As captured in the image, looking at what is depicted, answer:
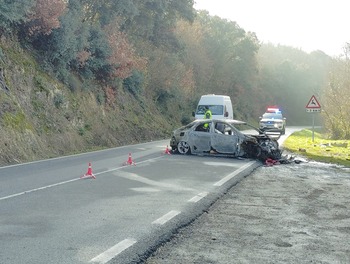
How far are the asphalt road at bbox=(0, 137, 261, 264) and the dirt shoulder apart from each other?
341 millimetres

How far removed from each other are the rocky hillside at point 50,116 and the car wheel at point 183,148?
5.15m

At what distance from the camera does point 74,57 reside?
28.7 m

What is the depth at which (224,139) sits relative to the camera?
65.9 ft

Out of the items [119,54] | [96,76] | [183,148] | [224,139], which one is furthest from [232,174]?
[96,76]

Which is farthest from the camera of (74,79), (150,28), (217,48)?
(217,48)

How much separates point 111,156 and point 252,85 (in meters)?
56.0

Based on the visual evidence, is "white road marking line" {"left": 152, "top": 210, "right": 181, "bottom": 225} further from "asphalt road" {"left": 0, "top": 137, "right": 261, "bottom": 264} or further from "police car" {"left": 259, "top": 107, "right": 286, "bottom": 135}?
"police car" {"left": 259, "top": 107, "right": 286, "bottom": 135}

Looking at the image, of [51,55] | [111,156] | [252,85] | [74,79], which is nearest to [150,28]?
[74,79]

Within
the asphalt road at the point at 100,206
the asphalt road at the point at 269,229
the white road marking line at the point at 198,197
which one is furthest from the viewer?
the white road marking line at the point at 198,197

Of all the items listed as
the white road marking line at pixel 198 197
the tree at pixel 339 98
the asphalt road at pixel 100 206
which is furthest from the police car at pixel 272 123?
the white road marking line at pixel 198 197

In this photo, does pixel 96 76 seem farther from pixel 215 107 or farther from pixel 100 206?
pixel 100 206

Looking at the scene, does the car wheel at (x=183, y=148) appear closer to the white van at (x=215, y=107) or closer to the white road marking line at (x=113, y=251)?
the white van at (x=215, y=107)

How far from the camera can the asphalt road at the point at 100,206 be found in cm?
668

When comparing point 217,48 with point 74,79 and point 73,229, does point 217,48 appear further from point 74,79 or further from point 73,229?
point 73,229
